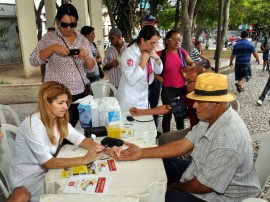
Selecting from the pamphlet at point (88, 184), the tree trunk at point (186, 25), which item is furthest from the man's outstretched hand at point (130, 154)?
the tree trunk at point (186, 25)

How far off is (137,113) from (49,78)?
1045 millimetres

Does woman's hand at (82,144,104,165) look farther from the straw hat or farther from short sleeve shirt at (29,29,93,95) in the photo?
short sleeve shirt at (29,29,93,95)

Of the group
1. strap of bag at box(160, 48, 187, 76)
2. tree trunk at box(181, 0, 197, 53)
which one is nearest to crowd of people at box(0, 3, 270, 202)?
strap of bag at box(160, 48, 187, 76)

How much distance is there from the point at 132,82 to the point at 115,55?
150cm

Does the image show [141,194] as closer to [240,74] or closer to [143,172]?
[143,172]

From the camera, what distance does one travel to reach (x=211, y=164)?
1688 mm

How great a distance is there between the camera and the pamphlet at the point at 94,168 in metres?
1.73

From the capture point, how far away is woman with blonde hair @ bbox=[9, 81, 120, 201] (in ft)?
6.26

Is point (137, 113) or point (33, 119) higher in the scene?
point (33, 119)

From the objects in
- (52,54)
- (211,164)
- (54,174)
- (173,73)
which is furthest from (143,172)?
(173,73)

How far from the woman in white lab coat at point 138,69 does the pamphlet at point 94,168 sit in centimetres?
119

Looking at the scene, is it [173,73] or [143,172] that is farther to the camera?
[173,73]

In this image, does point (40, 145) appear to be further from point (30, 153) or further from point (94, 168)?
point (94, 168)

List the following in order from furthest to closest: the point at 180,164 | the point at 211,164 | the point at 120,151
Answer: the point at 180,164 < the point at 120,151 < the point at 211,164
